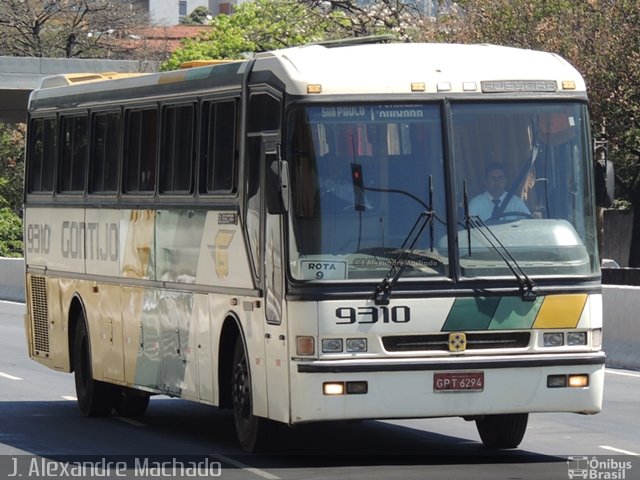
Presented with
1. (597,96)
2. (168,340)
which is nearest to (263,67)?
(168,340)

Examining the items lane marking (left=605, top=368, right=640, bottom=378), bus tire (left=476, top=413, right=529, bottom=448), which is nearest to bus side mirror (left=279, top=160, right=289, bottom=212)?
bus tire (left=476, top=413, right=529, bottom=448)

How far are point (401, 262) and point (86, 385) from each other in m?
5.86

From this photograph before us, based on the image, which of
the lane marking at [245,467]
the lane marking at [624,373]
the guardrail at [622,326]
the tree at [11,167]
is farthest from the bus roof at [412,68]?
the tree at [11,167]

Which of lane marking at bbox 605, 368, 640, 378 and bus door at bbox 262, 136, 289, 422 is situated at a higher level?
bus door at bbox 262, 136, 289, 422

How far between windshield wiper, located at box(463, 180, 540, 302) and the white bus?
0.01 metres

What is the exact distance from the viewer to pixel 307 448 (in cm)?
1308

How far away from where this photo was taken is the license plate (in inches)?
456

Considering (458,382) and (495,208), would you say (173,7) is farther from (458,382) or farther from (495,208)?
(458,382)

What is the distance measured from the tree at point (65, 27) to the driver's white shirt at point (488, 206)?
6058 centimetres

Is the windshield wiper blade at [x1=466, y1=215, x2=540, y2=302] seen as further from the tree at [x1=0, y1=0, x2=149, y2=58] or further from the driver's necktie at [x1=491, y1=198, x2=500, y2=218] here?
the tree at [x1=0, y1=0, x2=149, y2=58]

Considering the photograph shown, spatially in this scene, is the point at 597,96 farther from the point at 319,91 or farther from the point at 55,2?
the point at 55,2

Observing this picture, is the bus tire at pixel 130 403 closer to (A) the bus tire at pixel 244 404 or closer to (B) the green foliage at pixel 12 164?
(A) the bus tire at pixel 244 404

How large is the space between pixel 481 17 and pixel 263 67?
105 feet

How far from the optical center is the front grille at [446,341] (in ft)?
38.0
